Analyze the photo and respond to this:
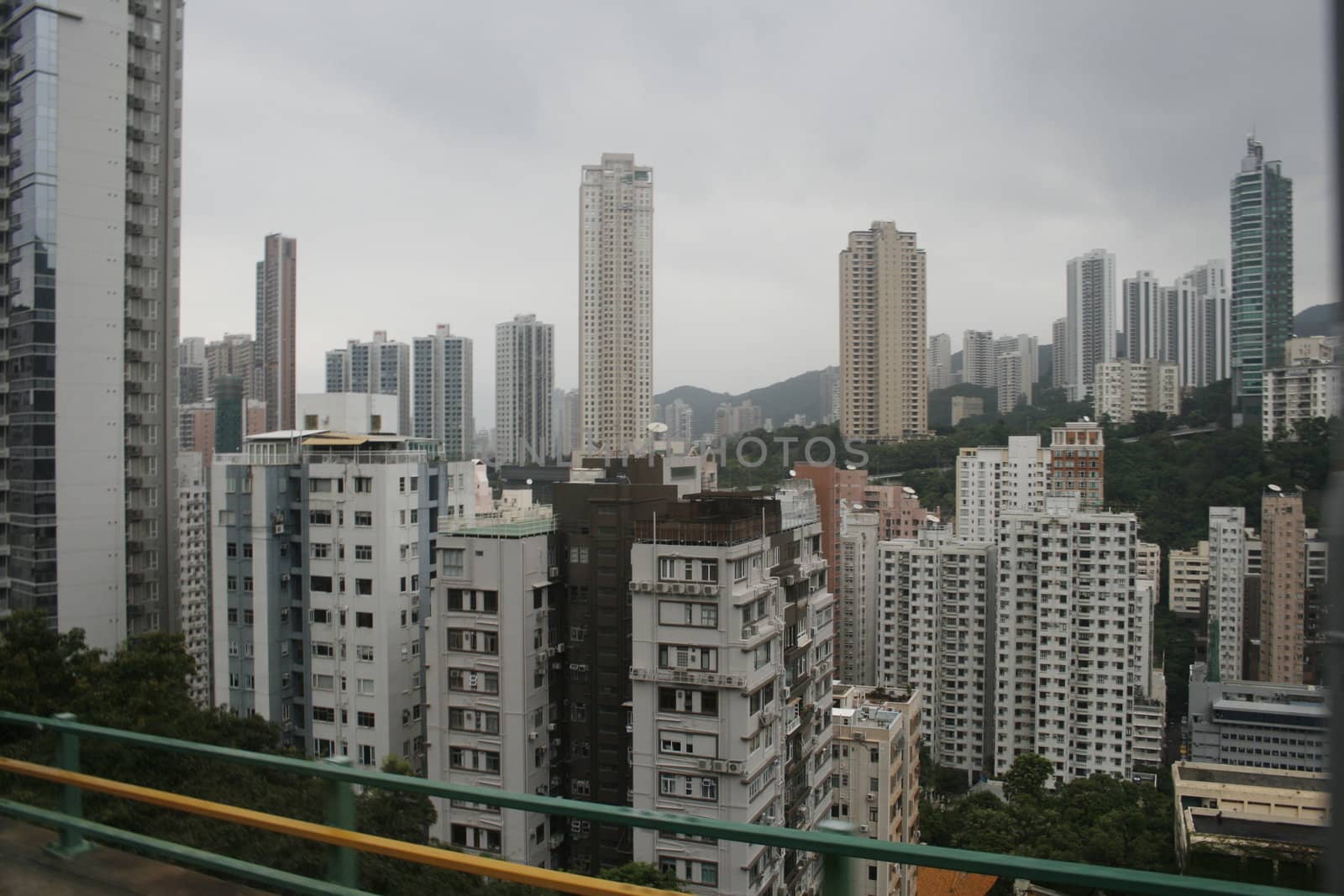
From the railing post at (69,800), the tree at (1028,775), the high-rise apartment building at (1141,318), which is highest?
the high-rise apartment building at (1141,318)

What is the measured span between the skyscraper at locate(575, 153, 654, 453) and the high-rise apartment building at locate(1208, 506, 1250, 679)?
61.5 ft

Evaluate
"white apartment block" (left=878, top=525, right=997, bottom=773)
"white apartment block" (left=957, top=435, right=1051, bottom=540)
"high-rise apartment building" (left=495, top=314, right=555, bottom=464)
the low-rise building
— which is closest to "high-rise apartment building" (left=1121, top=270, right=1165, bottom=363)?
the low-rise building

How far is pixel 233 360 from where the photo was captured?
2920cm

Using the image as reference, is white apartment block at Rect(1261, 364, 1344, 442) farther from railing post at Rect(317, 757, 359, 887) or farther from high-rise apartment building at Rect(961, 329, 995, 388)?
high-rise apartment building at Rect(961, 329, 995, 388)

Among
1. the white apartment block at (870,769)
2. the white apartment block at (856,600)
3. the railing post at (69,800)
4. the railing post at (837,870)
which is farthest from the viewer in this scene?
the white apartment block at (856,600)

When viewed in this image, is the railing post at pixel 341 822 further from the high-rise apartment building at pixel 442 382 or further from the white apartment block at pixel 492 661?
the high-rise apartment building at pixel 442 382

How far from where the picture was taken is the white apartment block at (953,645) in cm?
1470

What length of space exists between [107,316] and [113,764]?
9453 millimetres

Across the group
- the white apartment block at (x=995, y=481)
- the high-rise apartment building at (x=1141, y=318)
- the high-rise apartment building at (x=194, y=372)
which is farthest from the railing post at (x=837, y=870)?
the high-rise apartment building at (x=194, y=372)

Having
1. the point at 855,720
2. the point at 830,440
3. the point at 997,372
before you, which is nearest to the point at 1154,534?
the point at 855,720

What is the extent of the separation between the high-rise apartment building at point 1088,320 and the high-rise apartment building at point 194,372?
22783mm

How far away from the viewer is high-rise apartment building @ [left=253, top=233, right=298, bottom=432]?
2800cm

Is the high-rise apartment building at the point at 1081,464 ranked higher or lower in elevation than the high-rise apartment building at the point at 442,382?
lower

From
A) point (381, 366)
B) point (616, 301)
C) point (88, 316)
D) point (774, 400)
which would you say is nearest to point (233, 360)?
point (381, 366)
